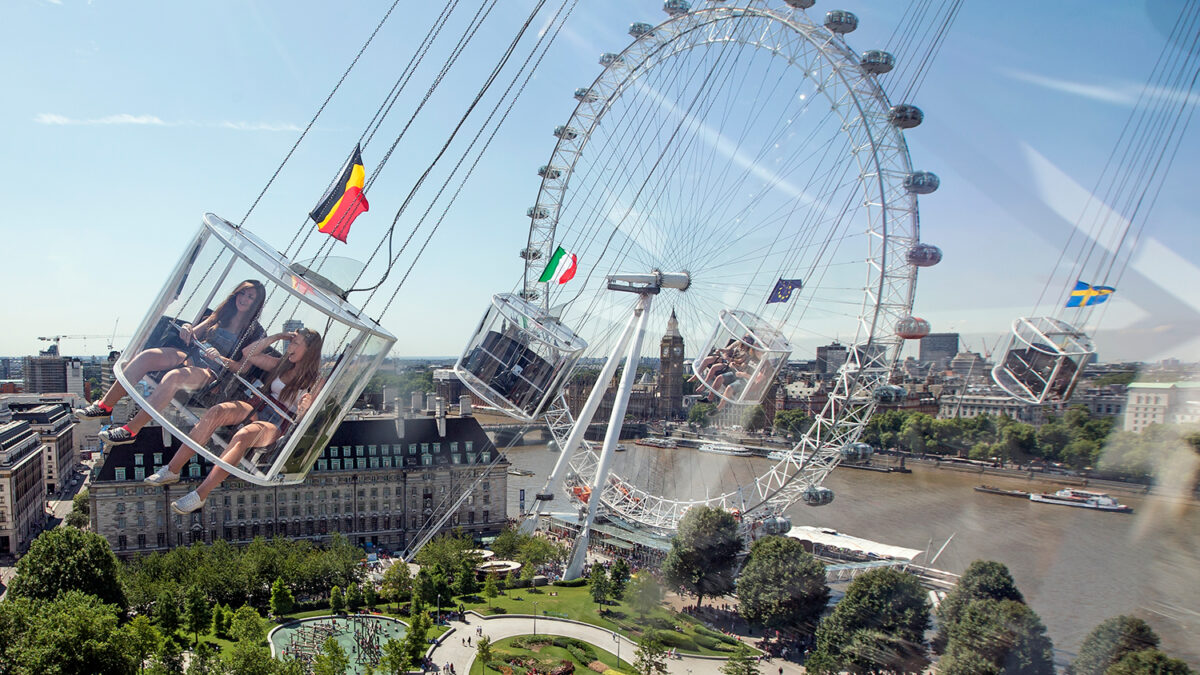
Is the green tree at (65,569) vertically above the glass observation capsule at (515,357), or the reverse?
the glass observation capsule at (515,357)

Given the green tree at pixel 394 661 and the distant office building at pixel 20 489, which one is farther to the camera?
the distant office building at pixel 20 489

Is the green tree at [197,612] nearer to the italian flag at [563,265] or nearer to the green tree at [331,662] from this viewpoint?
the green tree at [331,662]

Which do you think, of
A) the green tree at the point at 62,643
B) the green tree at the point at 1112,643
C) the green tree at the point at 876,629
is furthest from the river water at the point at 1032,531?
the green tree at the point at 62,643

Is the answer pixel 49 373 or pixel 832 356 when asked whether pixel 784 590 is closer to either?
pixel 832 356

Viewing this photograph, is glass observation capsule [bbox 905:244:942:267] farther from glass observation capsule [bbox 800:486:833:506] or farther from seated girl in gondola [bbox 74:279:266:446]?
seated girl in gondola [bbox 74:279:266:446]

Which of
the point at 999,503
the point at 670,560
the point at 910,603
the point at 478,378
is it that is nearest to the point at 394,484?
the point at 670,560

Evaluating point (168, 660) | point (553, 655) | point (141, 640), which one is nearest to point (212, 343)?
point (141, 640)

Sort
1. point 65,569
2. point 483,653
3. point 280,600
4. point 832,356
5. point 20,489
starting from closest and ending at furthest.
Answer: point 483,653 → point 65,569 → point 280,600 → point 832,356 → point 20,489

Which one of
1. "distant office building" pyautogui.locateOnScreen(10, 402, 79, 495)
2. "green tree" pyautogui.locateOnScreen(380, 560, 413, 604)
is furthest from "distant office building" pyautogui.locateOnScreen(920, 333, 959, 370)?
"distant office building" pyautogui.locateOnScreen(10, 402, 79, 495)
